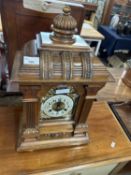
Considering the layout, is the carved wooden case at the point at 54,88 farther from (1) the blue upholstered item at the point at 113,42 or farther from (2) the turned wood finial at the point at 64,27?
(1) the blue upholstered item at the point at 113,42

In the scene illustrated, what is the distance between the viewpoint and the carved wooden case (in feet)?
1.78

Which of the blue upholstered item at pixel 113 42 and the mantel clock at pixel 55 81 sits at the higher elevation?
the mantel clock at pixel 55 81

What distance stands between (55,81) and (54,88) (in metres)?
0.06

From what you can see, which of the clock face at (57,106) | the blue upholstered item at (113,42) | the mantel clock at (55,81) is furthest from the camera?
the blue upholstered item at (113,42)

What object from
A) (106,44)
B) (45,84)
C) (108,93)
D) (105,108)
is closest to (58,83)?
(45,84)

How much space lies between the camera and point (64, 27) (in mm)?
546

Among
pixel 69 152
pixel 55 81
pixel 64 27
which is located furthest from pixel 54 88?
pixel 69 152

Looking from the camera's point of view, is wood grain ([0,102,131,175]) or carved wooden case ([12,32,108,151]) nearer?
carved wooden case ([12,32,108,151])

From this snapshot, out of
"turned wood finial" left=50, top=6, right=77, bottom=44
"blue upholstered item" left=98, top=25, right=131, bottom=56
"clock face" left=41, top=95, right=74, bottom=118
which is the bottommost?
"blue upholstered item" left=98, top=25, right=131, bottom=56

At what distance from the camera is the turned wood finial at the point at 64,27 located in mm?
544

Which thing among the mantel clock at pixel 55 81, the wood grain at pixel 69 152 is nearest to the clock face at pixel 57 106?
the mantel clock at pixel 55 81

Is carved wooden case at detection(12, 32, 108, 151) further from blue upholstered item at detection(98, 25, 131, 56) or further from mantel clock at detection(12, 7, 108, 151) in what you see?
blue upholstered item at detection(98, 25, 131, 56)

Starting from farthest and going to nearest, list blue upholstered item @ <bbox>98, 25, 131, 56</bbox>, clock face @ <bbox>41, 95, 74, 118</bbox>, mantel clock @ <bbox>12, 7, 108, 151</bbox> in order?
blue upholstered item @ <bbox>98, 25, 131, 56</bbox> < clock face @ <bbox>41, 95, 74, 118</bbox> < mantel clock @ <bbox>12, 7, 108, 151</bbox>

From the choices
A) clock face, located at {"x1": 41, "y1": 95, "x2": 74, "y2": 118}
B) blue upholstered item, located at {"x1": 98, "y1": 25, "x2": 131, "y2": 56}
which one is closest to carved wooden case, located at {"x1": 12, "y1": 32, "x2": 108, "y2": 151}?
clock face, located at {"x1": 41, "y1": 95, "x2": 74, "y2": 118}
